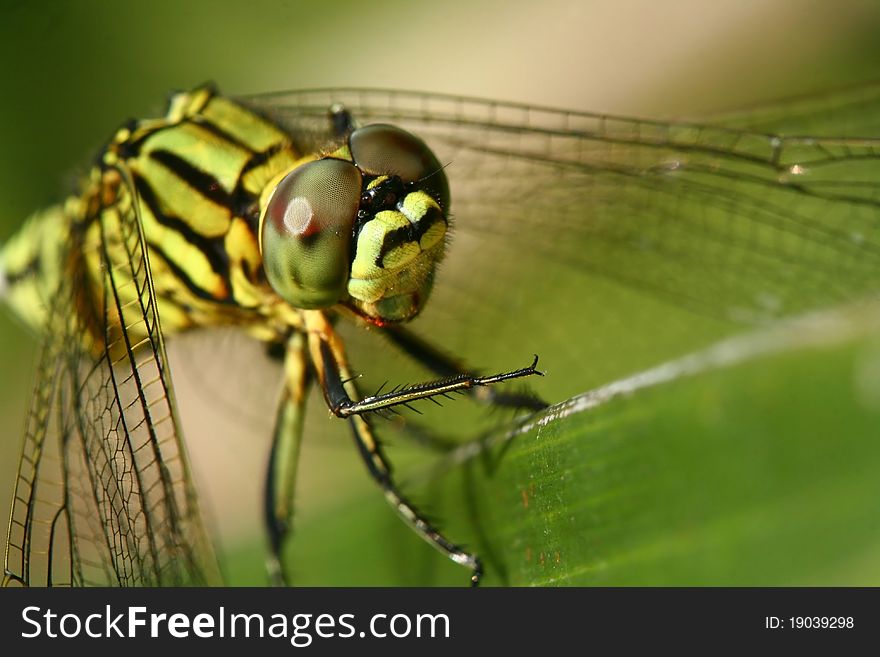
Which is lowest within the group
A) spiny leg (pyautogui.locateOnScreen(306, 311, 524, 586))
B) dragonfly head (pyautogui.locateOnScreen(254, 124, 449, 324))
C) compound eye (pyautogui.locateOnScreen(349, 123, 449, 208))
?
spiny leg (pyautogui.locateOnScreen(306, 311, 524, 586))

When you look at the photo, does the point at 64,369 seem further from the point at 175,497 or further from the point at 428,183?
the point at 428,183

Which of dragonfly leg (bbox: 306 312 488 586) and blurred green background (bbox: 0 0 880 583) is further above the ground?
blurred green background (bbox: 0 0 880 583)

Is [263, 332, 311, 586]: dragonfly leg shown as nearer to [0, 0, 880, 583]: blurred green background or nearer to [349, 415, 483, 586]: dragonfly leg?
[0, 0, 880, 583]: blurred green background

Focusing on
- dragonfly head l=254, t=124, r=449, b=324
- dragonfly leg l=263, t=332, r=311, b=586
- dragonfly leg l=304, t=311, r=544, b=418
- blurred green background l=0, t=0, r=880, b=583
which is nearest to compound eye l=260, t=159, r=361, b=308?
dragonfly head l=254, t=124, r=449, b=324

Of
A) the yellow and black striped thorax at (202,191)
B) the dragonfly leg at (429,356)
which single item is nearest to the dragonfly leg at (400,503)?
the dragonfly leg at (429,356)

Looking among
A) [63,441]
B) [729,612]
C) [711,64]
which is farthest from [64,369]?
[711,64]

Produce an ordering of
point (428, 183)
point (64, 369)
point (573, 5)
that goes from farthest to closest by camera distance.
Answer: point (573, 5) < point (64, 369) < point (428, 183)
